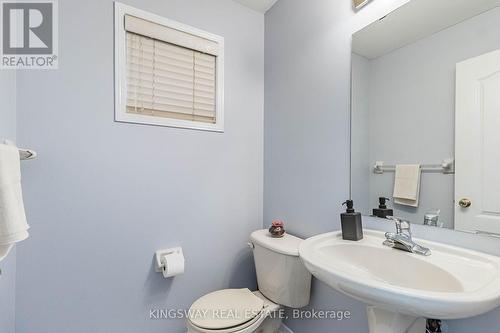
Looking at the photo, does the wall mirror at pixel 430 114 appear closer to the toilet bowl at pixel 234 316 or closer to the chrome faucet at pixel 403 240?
the chrome faucet at pixel 403 240

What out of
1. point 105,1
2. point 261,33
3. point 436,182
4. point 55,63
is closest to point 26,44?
point 55,63

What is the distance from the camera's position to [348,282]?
66 cm

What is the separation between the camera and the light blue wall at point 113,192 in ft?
3.84

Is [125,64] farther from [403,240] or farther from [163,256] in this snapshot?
[403,240]

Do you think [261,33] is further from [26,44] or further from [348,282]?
[348,282]

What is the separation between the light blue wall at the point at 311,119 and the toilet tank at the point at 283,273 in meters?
0.12

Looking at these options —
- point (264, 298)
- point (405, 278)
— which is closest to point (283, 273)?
point (264, 298)

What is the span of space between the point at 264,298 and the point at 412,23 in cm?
166

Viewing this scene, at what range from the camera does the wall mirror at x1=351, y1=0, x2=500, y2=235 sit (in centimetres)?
82

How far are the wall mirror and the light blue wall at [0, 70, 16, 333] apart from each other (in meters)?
1.62

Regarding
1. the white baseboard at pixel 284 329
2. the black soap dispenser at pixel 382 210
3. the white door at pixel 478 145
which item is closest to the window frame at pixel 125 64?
the black soap dispenser at pixel 382 210

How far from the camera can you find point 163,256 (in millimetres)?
1408

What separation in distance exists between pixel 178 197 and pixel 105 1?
119 centimetres

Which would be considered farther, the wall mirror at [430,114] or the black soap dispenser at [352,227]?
the black soap dispenser at [352,227]
